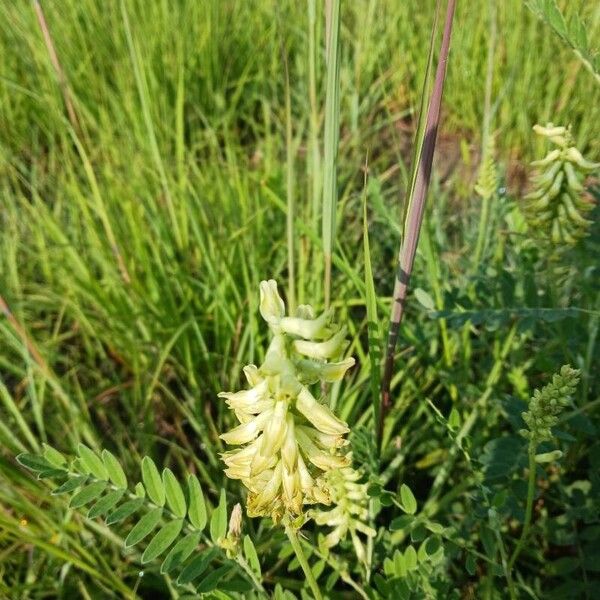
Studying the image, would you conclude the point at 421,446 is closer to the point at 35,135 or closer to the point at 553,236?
the point at 553,236

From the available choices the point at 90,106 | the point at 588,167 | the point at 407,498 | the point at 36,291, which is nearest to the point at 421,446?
the point at 407,498

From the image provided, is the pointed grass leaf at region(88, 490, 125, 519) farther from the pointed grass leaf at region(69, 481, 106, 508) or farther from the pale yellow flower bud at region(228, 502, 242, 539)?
the pale yellow flower bud at region(228, 502, 242, 539)

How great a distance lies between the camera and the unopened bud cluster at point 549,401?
773mm

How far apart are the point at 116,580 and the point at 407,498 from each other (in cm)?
56

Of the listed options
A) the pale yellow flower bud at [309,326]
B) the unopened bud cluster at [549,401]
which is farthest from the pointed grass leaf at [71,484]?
the unopened bud cluster at [549,401]

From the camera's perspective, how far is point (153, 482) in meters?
1.00

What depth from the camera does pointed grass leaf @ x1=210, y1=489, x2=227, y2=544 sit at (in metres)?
0.99

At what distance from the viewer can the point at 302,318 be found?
76cm

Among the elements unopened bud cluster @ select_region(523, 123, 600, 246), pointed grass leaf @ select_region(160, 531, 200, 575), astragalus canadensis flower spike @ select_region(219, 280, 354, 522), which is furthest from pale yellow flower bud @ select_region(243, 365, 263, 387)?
unopened bud cluster @ select_region(523, 123, 600, 246)

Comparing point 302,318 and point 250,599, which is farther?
point 250,599

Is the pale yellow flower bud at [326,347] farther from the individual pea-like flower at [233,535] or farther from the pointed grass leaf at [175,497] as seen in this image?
the pointed grass leaf at [175,497]

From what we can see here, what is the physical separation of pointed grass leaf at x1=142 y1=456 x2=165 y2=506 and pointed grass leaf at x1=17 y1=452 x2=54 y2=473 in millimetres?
142

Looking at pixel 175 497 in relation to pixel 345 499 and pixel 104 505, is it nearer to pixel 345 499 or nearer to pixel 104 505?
pixel 104 505

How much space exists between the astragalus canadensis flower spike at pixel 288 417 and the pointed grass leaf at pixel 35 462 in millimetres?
336
